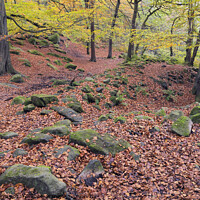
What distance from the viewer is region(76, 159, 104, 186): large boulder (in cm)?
378

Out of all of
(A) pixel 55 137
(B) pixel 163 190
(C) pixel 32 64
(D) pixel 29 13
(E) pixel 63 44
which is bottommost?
(B) pixel 163 190

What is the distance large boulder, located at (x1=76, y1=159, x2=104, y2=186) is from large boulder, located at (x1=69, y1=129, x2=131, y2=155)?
2.05ft

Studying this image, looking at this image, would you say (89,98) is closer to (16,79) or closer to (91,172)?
(91,172)

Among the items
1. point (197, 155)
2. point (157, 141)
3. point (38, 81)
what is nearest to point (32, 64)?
point (38, 81)

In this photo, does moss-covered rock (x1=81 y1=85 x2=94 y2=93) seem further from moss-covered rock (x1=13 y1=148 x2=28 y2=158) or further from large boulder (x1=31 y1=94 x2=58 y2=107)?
moss-covered rock (x1=13 y1=148 x2=28 y2=158)

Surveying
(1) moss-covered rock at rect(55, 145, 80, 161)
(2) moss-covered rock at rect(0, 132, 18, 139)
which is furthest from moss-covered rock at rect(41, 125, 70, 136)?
(2) moss-covered rock at rect(0, 132, 18, 139)

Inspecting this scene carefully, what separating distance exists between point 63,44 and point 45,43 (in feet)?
15.4

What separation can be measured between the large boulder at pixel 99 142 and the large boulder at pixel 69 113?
1738 mm

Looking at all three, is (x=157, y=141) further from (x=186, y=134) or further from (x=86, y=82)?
(x=86, y=82)

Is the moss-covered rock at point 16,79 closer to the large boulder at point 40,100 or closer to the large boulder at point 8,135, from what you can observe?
the large boulder at point 40,100

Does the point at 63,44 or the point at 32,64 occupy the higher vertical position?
the point at 63,44

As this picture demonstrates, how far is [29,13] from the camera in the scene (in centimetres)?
1230

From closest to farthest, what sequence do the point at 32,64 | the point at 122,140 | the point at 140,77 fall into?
the point at 122,140 < the point at 140,77 < the point at 32,64

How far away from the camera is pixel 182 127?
597 cm
